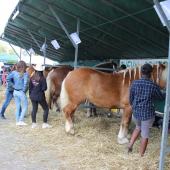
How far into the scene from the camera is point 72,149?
6941 mm

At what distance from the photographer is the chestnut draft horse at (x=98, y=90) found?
8.04 metres

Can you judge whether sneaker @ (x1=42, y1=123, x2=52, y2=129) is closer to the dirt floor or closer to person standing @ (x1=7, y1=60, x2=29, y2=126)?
the dirt floor

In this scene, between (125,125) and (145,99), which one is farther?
(125,125)

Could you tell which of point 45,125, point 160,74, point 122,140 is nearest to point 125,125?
point 122,140

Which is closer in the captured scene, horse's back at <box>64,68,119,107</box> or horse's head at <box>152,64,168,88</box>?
horse's head at <box>152,64,168,88</box>

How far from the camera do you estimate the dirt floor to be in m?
5.86

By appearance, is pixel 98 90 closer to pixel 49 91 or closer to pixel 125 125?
pixel 125 125

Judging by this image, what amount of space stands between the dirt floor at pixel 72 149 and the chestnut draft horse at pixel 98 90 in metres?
0.56

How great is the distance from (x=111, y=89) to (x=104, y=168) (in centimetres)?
280

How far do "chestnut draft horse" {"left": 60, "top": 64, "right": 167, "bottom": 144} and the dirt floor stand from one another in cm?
56

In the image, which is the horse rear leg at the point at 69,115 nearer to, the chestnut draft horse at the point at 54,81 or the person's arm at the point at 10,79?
the person's arm at the point at 10,79

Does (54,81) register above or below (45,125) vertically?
above

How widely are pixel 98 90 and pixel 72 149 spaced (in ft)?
5.85

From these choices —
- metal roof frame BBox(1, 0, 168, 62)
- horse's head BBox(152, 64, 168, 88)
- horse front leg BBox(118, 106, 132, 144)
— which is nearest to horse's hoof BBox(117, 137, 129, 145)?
horse front leg BBox(118, 106, 132, 144)
